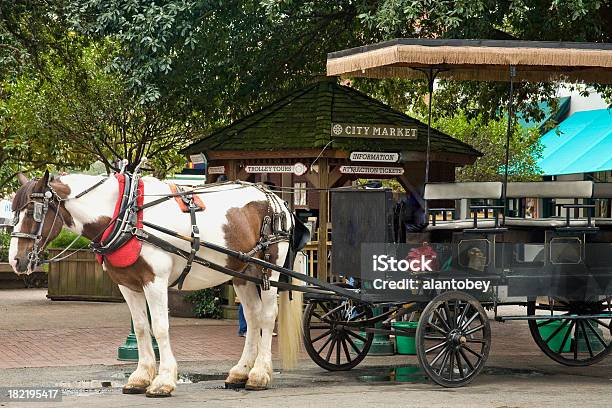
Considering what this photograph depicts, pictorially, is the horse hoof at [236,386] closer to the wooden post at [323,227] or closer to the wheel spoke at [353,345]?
the wheel spoke at [353,345]

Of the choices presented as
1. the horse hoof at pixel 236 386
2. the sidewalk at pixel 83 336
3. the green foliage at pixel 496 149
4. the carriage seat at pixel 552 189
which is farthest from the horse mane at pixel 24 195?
the green foliage at pixel 496 149

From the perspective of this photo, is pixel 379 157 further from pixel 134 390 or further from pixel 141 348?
pixel 134 390

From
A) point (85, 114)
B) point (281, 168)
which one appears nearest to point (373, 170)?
point (281, 168)

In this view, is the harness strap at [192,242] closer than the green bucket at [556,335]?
Yes

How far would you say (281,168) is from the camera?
15383 millimetres

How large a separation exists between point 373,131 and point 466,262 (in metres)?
4.88

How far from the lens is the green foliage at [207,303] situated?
679 inches

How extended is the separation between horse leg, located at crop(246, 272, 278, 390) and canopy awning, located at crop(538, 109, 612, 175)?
1379cm

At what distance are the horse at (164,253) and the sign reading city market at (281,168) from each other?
179 inches

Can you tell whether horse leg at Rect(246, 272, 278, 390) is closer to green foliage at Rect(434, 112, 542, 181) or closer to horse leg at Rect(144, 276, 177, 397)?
horse leg at Rect(144, 276, 177, 397)

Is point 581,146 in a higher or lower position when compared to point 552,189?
higher

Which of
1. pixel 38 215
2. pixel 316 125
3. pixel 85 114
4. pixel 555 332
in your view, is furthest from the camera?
pixel 85 114

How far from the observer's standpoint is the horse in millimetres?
9203

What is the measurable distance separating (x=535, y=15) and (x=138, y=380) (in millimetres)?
7341
